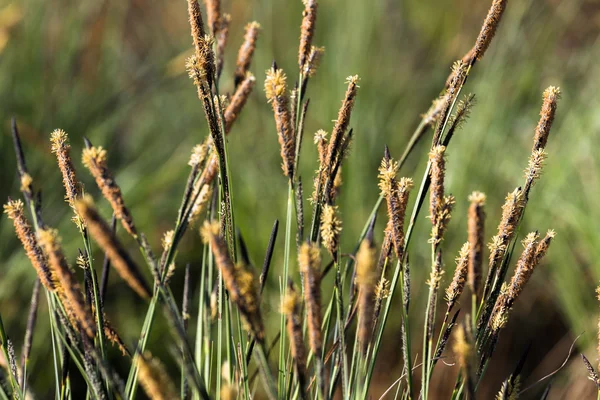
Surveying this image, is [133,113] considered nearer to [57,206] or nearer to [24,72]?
[24,72]

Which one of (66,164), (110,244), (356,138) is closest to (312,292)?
(110,244)

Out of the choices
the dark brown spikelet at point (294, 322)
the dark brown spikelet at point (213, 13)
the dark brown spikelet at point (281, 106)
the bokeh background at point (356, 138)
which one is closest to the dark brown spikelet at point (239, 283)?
the dark brown spikelet at point (294, 322)

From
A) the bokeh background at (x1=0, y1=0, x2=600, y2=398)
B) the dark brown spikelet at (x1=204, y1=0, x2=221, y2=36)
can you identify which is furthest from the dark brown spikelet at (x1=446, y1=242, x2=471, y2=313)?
the bokeh background at (x1=0, y1=0, x2=600, y2=398)

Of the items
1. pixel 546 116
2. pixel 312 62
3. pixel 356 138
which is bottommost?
pixel 546 116

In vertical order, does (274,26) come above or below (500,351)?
above

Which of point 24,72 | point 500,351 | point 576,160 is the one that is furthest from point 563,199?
point 24,72

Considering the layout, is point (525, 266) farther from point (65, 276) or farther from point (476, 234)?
point (65, 276)
